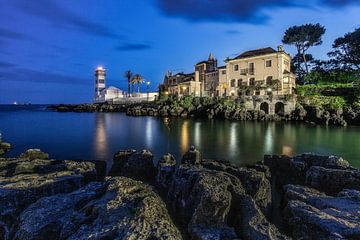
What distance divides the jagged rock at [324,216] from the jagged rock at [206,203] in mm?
1710


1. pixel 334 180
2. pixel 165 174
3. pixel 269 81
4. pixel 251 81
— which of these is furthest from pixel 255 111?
pixel 165 174

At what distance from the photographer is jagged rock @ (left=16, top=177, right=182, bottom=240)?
569 cm

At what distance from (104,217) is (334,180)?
9099 millimetres

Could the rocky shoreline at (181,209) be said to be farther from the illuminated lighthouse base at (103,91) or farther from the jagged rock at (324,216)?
the illuminated lighthouse base at (103,91)

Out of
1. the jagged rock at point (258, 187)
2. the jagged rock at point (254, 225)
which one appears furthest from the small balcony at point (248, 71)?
the jagged rock at point (254, 225)

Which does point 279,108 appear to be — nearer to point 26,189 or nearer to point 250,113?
point 250,113

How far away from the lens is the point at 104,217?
6.18 metres

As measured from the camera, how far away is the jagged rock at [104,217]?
18.7ft

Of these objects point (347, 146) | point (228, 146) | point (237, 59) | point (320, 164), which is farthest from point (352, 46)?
point (320, 164)

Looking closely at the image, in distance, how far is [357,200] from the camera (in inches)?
318

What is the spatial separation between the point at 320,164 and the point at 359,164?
11.1m

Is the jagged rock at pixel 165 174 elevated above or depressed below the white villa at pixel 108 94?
below

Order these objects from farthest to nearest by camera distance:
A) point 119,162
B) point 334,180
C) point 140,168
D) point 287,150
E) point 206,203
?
point 287,150
point 119,162
point 140,168
point 334,180
point 206,203

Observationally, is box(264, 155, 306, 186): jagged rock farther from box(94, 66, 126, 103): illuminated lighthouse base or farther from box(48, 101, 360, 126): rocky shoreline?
box(94, 66, 126, 103): illuminated lighthouse base
